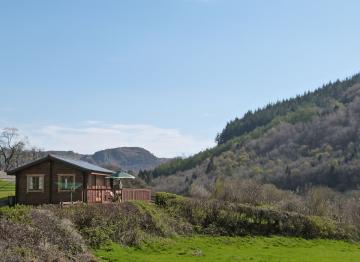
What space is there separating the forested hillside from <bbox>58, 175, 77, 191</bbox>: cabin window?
75.6 metres

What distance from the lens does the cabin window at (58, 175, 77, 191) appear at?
140 feet

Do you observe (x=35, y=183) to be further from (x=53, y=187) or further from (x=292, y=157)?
(x=292, y=157)

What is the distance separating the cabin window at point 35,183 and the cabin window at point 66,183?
5.40ft

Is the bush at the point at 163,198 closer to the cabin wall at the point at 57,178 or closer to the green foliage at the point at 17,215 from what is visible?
the cabin wall at the point at 57,178

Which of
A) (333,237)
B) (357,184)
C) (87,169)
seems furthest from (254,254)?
(357,184)

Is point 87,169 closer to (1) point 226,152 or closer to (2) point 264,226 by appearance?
(2) point 264,226

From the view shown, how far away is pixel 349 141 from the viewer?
494 ft

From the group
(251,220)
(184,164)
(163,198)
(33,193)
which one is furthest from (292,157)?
(33,193)

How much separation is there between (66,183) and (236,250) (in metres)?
16.3

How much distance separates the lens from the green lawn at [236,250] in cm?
2929

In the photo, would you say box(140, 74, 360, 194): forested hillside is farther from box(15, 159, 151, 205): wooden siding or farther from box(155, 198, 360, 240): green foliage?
box(155, 198, 360, 240): green foliage

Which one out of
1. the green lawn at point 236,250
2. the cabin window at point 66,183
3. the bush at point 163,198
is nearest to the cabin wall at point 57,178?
the cabin window at point 66,183

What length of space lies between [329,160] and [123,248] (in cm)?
11495

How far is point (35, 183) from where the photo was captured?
1763 inches
